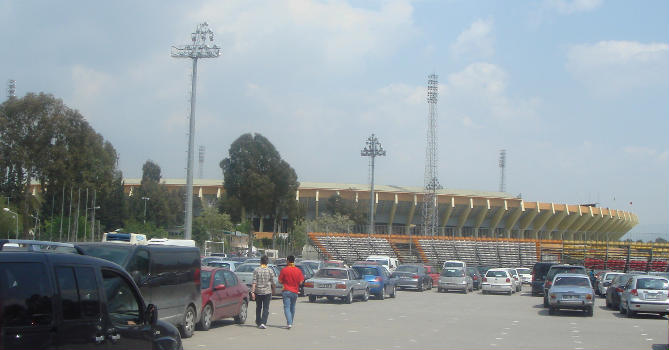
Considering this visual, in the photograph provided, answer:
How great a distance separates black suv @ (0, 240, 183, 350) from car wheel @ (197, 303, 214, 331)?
28.2 ft

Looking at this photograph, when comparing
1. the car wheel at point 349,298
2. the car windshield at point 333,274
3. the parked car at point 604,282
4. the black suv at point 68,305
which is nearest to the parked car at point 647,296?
the car wheel at point 349,298

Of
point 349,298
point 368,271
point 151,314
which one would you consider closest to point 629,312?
point 349,298

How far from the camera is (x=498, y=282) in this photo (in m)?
38.9

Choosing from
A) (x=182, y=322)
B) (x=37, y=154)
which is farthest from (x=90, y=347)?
(x=37, y=154)

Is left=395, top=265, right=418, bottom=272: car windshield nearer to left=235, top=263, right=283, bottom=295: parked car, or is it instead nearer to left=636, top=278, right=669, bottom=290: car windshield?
left=235, top=263, right=283, bottom=295: parked car

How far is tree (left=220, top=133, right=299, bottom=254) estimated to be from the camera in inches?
2474

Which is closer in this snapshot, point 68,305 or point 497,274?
point 68,305

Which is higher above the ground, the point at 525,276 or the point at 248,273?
the point at 248,273

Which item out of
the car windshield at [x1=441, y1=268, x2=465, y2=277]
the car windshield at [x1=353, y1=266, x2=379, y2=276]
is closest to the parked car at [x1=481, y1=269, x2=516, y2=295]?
the car windshield at [x1=441, y1=268, x2=465, y2=277]

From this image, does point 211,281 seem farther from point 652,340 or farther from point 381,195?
point 381,195

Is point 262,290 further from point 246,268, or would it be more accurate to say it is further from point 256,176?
point 256,176

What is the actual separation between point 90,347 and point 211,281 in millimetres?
10183

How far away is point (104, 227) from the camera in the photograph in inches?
2694

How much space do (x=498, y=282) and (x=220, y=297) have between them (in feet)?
83.5
